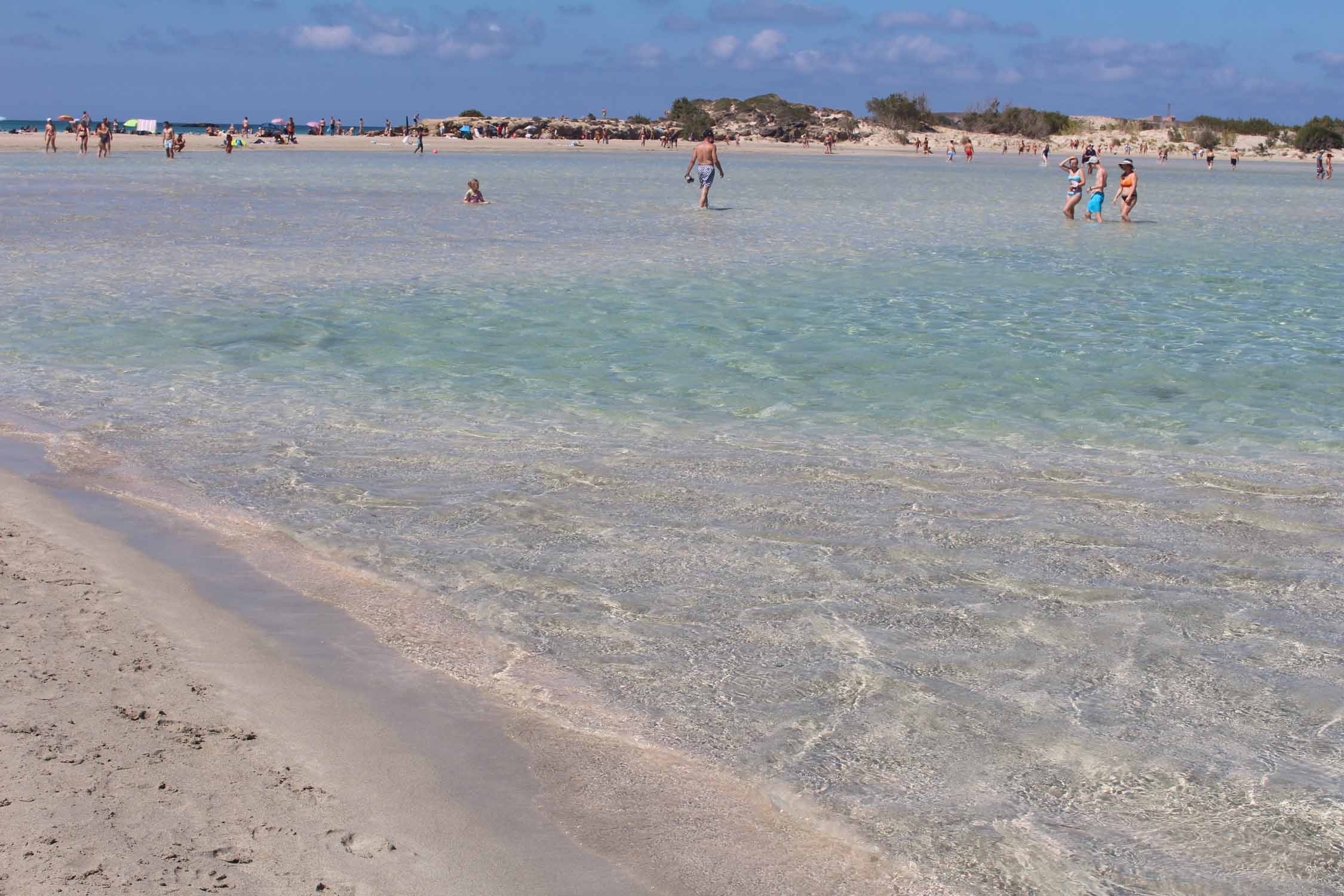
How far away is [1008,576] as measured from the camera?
19.2 ft

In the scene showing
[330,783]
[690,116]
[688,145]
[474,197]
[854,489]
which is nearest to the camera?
[330,783]

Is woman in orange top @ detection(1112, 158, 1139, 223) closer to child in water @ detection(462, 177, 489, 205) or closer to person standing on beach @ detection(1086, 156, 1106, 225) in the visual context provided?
person standing on beach @ detection(1086, 156, 1106, 225)

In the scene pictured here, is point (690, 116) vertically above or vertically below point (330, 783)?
above

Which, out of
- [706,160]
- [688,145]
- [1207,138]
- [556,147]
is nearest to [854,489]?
[706,160]

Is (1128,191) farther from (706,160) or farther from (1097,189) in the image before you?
(706,160)

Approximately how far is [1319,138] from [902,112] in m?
38.5

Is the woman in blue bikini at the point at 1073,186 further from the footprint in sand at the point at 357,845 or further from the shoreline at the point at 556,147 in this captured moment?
the shoreline at the point at 556,147

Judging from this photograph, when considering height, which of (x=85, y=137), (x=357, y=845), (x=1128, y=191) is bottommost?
(x=357, y=845)

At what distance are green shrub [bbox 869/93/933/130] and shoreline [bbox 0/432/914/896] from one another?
413ft

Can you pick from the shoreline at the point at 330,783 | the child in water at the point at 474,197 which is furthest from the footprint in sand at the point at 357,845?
the child in water at the point at 474,197

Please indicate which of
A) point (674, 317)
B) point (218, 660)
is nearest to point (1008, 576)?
point (218, 660)

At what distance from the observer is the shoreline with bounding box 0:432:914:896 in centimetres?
329

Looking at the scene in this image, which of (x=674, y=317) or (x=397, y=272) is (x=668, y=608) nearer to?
(x=674, y=317)

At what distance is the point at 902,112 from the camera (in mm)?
126375
